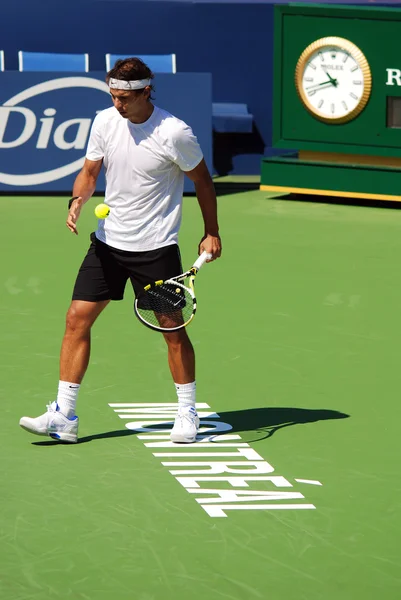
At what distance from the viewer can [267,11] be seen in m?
18.8

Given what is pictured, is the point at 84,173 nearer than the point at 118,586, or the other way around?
the point at 118,586

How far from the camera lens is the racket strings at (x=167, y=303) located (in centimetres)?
679

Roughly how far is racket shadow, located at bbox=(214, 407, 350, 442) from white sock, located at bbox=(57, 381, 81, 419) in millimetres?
842

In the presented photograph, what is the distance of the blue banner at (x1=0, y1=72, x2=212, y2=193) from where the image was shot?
631 inches

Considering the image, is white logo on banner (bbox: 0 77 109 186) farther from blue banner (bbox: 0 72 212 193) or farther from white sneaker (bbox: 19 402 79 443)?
white sneaker (bbox: 19 402 79 443)

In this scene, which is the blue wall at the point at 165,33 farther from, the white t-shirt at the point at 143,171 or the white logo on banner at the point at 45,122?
the white t-shirt at the point at 143,171

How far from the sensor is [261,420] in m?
7.34

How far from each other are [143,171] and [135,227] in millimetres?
279

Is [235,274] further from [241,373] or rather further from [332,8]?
[332,8]

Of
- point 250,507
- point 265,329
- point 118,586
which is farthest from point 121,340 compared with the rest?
point 118,586

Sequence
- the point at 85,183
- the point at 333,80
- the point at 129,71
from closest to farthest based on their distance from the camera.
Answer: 1. the point at 129,71
2. the point at 85,183
3. the point at 333,80

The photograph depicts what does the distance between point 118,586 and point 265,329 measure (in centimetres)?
465

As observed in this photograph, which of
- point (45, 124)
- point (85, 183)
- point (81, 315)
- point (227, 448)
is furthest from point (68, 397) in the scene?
point (45, 124)

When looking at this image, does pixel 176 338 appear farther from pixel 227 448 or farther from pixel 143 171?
pixel 143 171
